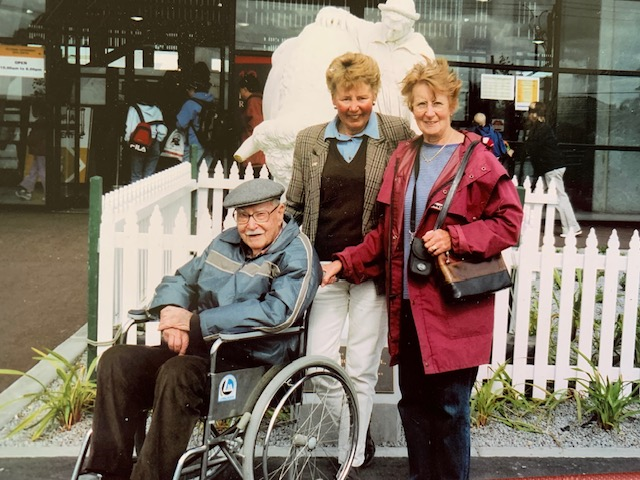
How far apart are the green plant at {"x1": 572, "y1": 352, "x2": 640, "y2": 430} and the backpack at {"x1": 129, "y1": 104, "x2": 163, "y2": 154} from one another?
7.11 meters

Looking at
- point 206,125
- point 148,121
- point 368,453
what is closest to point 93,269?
point 368,453

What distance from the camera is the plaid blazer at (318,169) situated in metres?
3.41

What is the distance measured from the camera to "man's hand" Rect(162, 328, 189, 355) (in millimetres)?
3043

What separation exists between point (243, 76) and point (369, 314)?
24.7 ft

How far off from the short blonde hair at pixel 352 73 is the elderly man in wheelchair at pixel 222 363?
0.53 meters

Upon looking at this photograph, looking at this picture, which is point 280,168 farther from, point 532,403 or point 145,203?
point 532,403

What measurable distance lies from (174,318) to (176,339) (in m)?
0.08

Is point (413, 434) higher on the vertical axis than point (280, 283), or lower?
lower

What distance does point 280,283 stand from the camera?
308 centimetres

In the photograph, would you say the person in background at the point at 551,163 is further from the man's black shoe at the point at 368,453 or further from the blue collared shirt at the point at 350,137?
the blue collared shirt at the point at 350,137

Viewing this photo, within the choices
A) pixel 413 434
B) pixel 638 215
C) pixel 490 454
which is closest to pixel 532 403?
pixel 490 454

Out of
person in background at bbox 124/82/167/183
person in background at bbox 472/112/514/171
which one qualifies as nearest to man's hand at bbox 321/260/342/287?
person in background at bbox 472/112/514/171

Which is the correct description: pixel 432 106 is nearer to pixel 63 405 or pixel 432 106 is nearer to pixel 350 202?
pixel 350 202

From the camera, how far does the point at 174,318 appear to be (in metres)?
3.06
